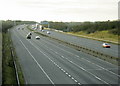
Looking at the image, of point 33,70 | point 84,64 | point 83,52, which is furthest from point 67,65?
point 83,52

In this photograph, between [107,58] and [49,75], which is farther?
[107,58]

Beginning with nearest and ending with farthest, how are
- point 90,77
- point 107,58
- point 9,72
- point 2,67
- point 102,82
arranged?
point 102,82 < point 90,77 < point 9,72 < point 2,67 < point 107,58

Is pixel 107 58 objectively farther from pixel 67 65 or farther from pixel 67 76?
pixel 67 76

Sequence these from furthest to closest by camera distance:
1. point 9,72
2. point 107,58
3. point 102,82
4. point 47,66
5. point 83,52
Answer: point 83,52, point 107,58, point 47,66, point 9,72, point 102,82

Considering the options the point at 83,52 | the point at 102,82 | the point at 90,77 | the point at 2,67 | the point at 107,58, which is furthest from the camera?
the point at 83,52

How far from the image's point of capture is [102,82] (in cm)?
2319

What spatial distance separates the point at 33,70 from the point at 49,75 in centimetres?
369

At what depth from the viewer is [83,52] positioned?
48.3 meters

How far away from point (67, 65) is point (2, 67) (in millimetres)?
7755

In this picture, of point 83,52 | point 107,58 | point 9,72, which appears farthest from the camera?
point 83,52

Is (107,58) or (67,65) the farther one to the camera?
(107,58)

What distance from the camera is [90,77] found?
25.7m

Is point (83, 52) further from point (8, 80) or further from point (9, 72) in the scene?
point (8, 80)

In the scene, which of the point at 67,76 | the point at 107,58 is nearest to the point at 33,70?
the point at 67,76
